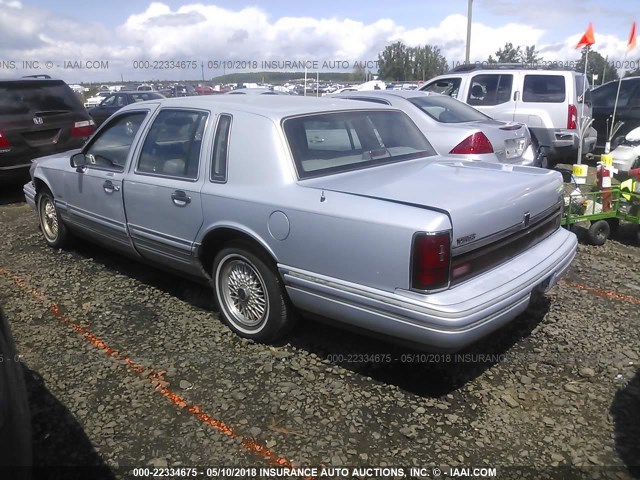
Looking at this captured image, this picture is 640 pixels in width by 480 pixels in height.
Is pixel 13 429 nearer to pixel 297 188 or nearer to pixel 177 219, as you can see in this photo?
pixel 297 188

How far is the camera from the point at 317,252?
3.11m

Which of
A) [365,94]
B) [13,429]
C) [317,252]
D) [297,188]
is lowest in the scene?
[13,429]

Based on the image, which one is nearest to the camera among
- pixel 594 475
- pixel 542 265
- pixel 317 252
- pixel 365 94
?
pixel 594 475

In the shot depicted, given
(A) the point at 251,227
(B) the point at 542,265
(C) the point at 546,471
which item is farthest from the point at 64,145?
(C) the point at 546,471

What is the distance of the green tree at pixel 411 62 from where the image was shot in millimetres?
46500

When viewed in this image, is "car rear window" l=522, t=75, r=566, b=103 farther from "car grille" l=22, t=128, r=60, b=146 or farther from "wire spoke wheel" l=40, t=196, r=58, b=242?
"wire spoke wheel" l=40, t=196, r=58, b=242

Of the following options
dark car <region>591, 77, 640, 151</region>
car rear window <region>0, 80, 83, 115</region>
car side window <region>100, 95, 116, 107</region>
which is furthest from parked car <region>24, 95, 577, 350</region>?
car side window <region>100, 95, 116, 107</region>

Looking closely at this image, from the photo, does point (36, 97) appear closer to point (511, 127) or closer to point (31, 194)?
point (31, 194)

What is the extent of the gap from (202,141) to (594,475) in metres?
3.02

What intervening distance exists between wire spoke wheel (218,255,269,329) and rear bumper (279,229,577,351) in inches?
13.7

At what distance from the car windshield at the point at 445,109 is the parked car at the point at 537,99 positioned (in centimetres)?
244

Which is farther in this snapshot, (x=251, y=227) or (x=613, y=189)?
(x=613, y=189)

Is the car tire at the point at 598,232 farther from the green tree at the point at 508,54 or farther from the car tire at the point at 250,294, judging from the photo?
the green tree at the point at 508,54

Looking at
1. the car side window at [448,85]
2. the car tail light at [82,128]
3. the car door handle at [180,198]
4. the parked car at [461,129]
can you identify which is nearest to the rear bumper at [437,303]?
the car door handle at [180,198]
